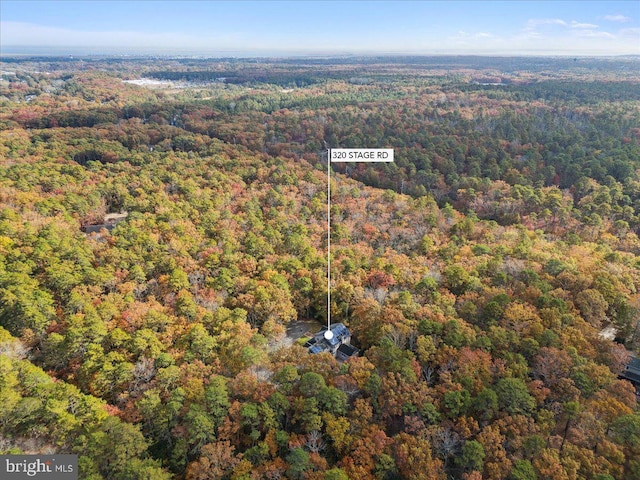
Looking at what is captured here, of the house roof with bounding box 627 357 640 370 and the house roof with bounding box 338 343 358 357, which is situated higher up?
the house roof with bounding box 627 357 640 370

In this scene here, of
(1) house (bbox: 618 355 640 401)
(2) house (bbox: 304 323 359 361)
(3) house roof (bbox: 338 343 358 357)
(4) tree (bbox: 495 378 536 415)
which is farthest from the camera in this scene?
(3) house roof (bbox: 338 343 358 357)

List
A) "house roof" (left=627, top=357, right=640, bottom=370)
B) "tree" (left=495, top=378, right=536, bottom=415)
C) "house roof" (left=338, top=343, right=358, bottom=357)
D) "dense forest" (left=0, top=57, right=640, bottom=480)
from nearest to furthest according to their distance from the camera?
1. "dense forest" (left=0, top=57, right=640, bottom=480)
2. "tree" (left=495, top=378, right=536, bottom=415)
3. "house roof" (left=627, top=357, right=640, bottom=370)
4. "house roof" (left=338, top=343, right=358, bottom=357)

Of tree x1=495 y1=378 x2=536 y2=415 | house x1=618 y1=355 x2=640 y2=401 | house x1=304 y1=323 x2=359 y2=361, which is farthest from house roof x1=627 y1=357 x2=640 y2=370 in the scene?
house x1=304 y1=323 x2=359 y2=361

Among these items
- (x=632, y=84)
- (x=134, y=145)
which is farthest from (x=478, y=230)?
(x=632, y=84)

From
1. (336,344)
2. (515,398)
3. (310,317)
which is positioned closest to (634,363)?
(515,398)

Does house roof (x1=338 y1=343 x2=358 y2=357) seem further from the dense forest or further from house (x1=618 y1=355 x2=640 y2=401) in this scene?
house (x1=618 y1=355 x2=640 y2=401)

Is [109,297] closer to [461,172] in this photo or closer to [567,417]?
[567,417]

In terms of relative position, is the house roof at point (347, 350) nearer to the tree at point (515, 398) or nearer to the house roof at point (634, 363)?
the tree at point (515, 398)

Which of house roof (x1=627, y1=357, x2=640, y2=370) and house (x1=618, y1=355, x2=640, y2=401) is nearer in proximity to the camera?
house (x1=618, y1=355, x2=640, y2=401)
